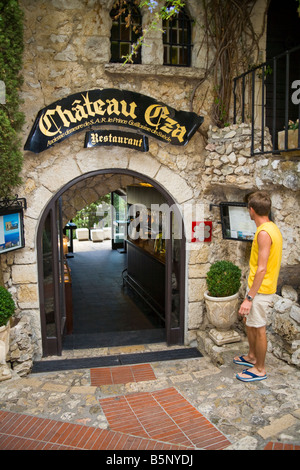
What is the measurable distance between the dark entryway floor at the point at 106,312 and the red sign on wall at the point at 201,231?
1688 mm

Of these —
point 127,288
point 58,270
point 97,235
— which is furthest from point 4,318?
point 97,235

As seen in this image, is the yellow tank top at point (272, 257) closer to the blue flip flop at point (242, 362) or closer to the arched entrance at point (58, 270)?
the blue flip flop at point (242, 362)

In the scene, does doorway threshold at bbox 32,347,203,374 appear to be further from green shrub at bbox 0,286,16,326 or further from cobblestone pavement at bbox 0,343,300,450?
green shrub at bbox 0,286,16,326

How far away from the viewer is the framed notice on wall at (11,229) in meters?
4.57

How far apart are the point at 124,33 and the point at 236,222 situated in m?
2.95

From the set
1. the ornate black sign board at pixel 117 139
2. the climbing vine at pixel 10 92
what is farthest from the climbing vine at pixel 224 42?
the climbing vine at pixel 10 92

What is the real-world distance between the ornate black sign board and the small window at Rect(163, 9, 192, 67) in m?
1.21

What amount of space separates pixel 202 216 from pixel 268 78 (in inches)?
84.2

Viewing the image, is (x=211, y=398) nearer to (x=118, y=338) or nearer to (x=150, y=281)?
(x=118, y=338)

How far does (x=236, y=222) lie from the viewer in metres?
5.18

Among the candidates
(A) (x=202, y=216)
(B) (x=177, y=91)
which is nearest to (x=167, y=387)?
(A) (x=202, y=216)

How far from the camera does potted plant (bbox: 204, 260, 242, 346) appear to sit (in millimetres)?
5020
